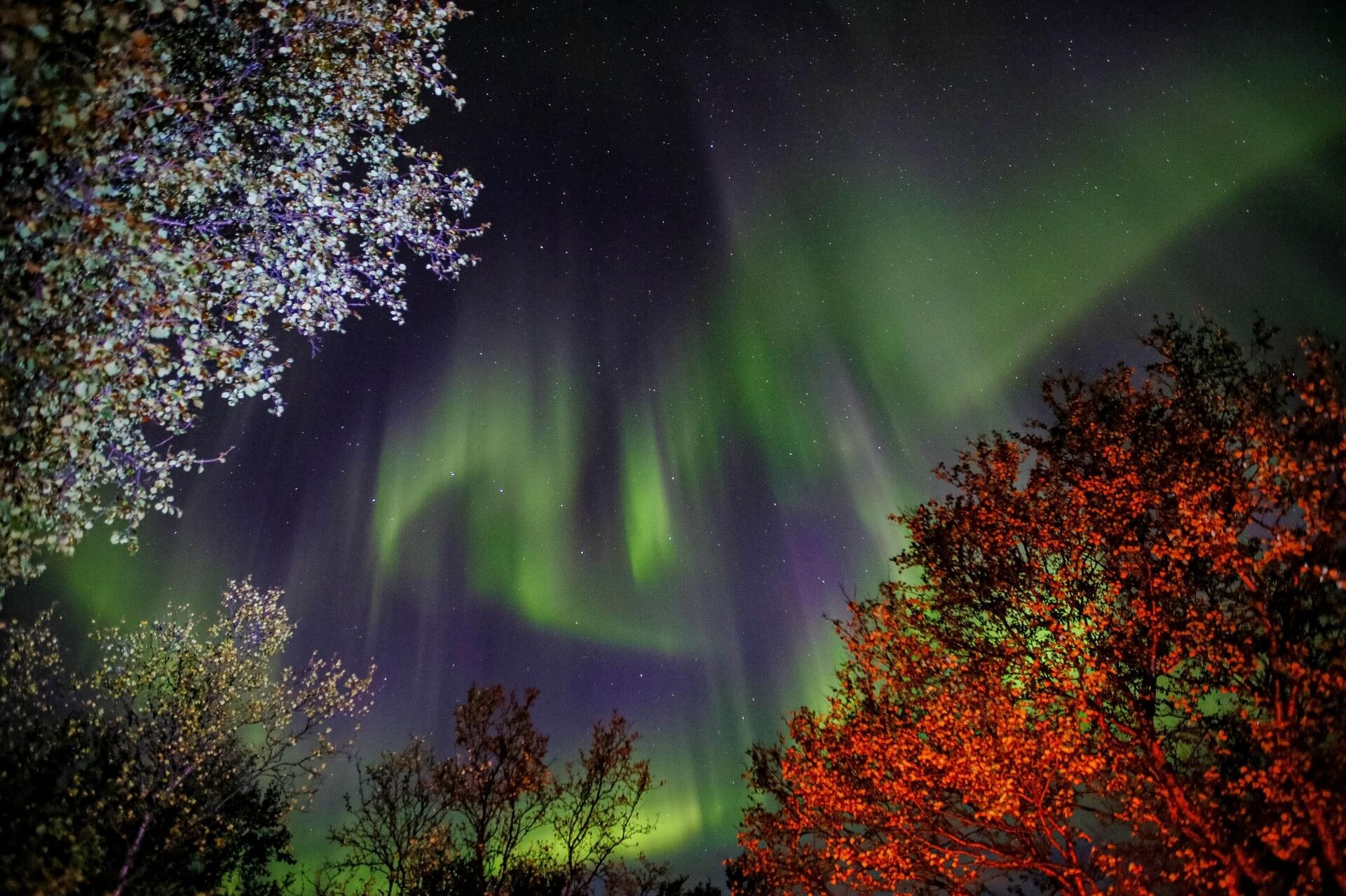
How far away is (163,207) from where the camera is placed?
7641 millimetres

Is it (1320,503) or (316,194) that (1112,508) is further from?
(316,194)

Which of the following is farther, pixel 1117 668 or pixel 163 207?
pixel 1117 668

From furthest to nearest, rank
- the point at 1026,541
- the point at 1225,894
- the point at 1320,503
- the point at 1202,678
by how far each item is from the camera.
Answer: the point at 1026,541
the point at 1202,678
the point at 1225,894
the point at 1320,503

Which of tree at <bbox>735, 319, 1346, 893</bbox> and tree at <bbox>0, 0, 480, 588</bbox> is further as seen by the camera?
tree at <bbox>735, 319, 1346, 893</bbox>

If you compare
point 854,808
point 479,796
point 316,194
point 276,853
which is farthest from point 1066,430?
point 276,853

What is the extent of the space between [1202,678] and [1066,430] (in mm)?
6912

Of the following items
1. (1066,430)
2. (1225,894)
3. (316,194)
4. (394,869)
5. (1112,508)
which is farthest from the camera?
(394,869)

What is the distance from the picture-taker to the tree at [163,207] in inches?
234

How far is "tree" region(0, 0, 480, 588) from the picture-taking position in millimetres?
5941

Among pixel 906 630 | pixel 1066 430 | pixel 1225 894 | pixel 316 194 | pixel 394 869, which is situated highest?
pixel 1066 430

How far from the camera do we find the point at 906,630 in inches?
672

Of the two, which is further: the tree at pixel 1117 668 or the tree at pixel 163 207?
the tree at pixel 1117 668

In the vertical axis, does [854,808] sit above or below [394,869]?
below

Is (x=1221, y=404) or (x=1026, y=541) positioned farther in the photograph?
(x=1026, y=541)
